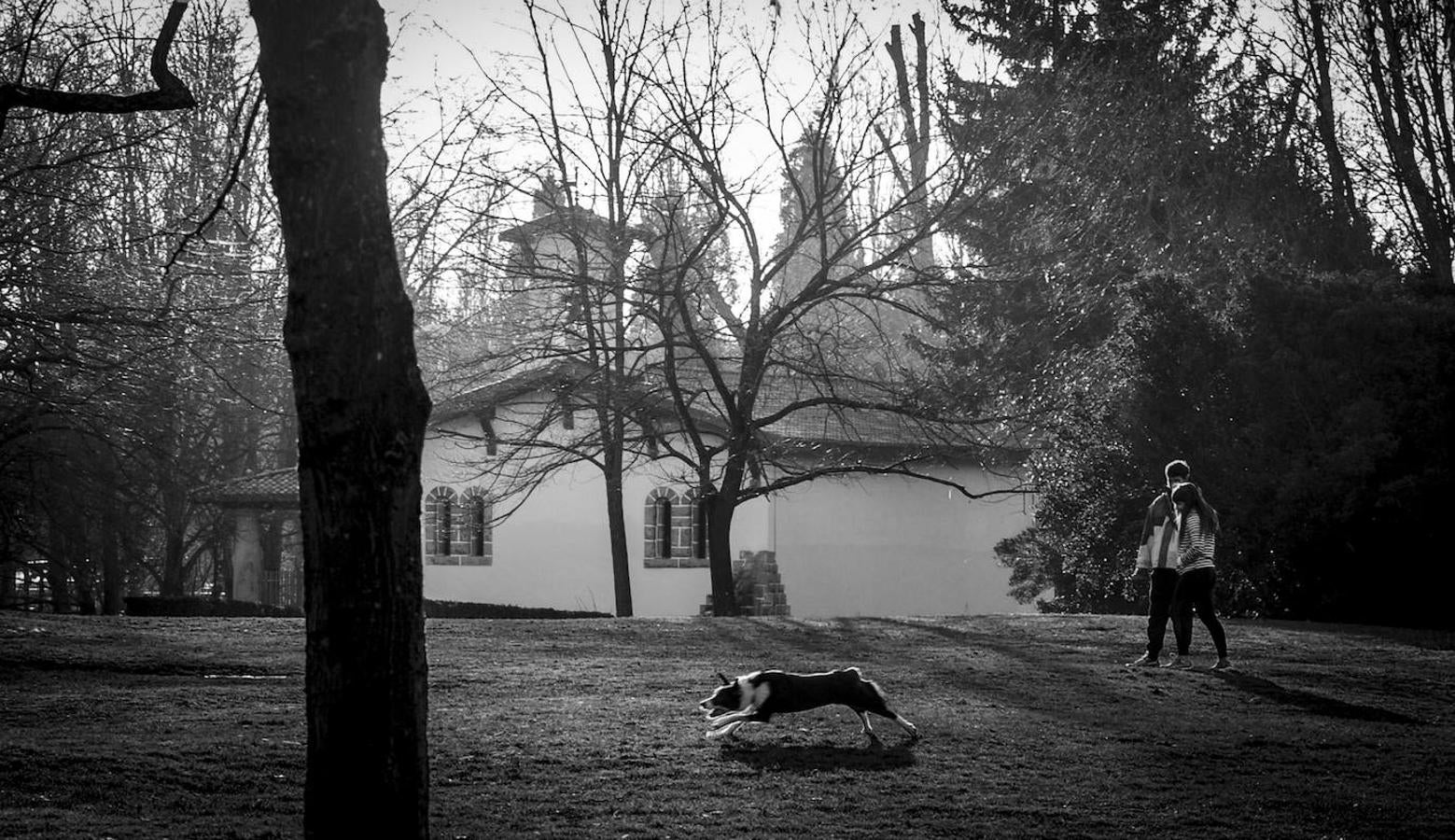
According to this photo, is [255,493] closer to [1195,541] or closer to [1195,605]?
[1195,605]

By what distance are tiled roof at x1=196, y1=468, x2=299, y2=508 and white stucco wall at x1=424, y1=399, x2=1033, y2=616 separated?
10.5 ft

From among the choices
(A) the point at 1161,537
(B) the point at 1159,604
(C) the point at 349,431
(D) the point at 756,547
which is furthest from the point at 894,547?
(C) the point at 349,431

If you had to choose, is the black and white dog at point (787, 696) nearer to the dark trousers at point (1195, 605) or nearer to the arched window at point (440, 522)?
the dark trousers at point (1195, 605)

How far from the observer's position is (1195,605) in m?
13.5

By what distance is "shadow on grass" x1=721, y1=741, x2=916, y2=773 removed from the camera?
353 inches

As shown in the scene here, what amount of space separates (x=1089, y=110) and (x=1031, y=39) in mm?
4536

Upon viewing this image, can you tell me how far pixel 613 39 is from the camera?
24.4 m

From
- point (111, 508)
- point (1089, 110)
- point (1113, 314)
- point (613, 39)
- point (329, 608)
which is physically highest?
point (613, 39)

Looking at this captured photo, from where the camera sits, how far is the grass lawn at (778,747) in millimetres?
7590

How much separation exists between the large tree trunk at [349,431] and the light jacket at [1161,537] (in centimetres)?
912

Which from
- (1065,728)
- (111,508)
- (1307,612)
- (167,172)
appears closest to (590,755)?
(1065,728)

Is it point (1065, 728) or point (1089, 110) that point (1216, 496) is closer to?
point (1089, 110)

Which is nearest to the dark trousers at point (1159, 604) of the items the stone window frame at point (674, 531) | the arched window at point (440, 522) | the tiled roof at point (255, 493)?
the stone window frame at point (674, 531)

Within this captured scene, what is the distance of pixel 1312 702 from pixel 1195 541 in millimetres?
1582
